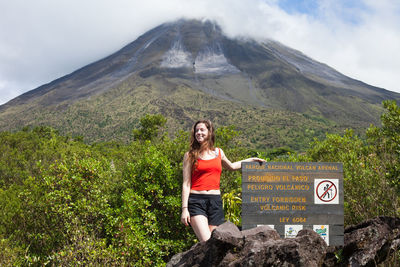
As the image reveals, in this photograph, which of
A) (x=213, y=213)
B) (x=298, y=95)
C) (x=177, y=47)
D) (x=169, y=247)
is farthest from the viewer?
(x=177, y=47)

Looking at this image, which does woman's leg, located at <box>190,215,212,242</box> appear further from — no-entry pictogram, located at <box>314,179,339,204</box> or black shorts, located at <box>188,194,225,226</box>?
no-entry pictogram, located at <box>314,179,339,204</box>

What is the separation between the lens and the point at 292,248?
3.70 metres

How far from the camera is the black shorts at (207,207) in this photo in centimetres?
441

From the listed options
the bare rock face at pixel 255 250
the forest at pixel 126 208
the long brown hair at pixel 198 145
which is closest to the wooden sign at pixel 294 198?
the bare rock face at pixel 255 250

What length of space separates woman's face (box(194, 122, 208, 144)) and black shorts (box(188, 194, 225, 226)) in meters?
0.74

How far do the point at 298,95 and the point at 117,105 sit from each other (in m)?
77.0

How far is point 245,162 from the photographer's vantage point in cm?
507

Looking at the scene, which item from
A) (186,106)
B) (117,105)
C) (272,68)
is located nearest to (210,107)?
(186,106)

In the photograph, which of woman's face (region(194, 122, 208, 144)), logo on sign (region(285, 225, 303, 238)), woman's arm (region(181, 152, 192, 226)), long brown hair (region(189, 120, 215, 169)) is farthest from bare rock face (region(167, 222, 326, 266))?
woman's face (region(194, 122, 208, 144))

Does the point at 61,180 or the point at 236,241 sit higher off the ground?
the point at 61,180

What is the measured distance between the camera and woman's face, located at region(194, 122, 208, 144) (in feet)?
15.3

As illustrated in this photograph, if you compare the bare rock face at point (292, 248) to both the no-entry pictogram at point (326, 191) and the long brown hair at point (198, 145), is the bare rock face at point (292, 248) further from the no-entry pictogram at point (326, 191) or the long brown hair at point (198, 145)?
the long brown hair at point (198, 145)

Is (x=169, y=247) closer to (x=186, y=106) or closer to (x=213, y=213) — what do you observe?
(x=213, y=213)

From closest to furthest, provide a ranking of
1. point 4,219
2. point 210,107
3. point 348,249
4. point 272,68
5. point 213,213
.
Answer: point 213,213 → point 348,249 → point 4,219 → point 210,107 → point 272,68
